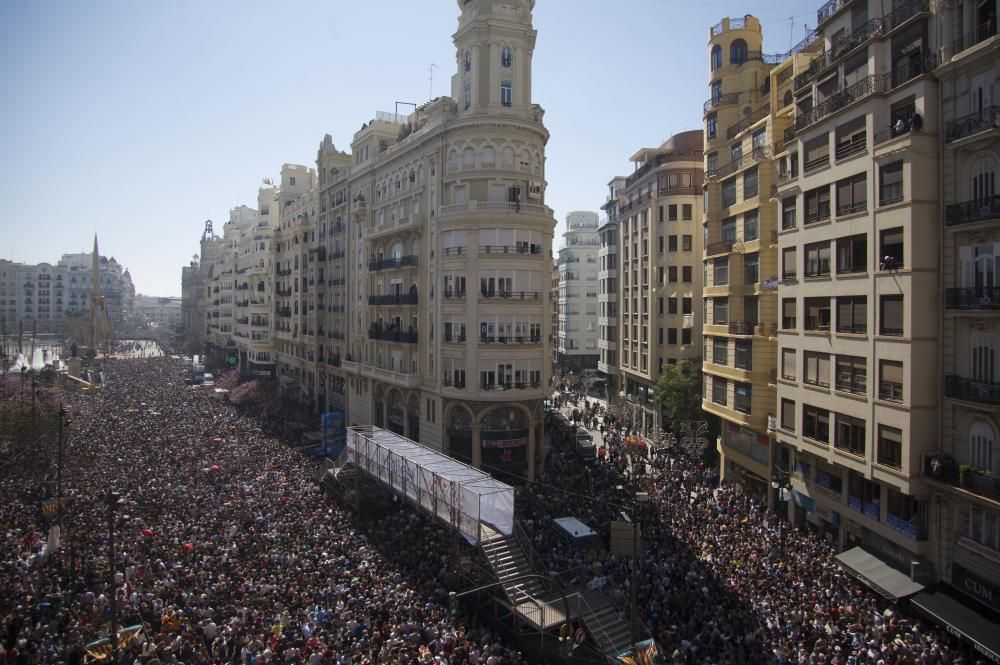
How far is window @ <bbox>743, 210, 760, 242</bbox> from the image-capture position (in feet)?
109

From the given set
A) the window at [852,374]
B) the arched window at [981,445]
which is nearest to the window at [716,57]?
the window at [852,374]

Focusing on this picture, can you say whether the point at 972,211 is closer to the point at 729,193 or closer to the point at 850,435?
the point at 850,435

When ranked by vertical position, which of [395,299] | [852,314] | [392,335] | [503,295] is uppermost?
[395,299]

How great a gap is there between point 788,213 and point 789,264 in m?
2.34

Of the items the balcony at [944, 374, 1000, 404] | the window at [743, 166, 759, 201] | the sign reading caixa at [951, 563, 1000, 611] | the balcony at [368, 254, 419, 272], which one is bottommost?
the sign reading caixa at [951, 563, 1000, 611]

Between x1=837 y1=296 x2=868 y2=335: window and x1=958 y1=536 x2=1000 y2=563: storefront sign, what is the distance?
24.9 feet

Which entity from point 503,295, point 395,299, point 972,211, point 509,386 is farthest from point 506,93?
point 972,211

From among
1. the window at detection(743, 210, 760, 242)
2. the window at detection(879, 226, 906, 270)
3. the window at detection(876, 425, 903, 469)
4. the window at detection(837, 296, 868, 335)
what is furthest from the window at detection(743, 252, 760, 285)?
the window at detection(876, 425, 903, 469)

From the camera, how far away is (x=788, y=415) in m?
29.0

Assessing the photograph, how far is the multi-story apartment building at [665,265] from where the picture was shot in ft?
164

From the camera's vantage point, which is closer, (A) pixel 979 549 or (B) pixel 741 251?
(A) pixel 979 549

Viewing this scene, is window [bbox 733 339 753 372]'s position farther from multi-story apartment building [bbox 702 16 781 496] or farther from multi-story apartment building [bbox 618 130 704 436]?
multi-story apartment building [bbox 618 130 704 436]

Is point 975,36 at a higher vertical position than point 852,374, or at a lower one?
higher

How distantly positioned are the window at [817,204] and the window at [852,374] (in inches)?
231
